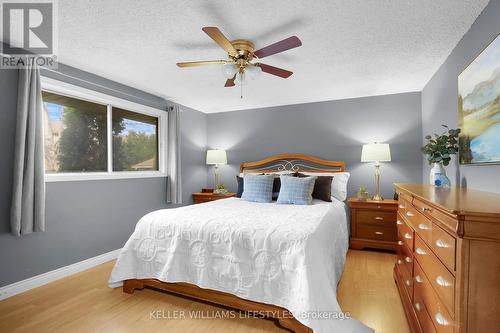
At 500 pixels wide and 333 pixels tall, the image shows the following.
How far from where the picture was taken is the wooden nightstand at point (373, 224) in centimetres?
338

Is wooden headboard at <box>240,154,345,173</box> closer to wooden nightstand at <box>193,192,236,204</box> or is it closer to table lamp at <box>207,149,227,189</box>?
table lamp at <box>207,149,227,189</box>

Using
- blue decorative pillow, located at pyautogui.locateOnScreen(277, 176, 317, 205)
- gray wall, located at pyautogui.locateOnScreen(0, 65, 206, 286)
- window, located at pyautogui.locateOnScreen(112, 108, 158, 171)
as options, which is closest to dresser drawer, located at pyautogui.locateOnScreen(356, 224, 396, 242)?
blue decorative pillow, located at pyautogui.locateOnScreen(277, 176, 317, 205)

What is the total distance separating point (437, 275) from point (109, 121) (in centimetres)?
376

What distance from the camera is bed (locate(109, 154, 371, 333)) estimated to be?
5.46 feet

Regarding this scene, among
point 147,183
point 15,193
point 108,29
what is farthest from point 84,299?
point 108,29

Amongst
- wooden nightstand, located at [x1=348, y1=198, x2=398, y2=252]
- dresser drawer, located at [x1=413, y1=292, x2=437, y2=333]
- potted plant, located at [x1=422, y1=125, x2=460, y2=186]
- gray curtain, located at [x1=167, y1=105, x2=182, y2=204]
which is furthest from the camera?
gray curtain, located at [x1=167, y1=105, x2=182, y2=204]

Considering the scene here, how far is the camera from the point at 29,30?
2.12 metres

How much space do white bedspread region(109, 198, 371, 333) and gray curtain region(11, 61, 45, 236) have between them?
39.5 inches

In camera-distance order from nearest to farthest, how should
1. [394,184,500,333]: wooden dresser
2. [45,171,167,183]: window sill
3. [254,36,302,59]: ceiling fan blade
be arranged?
[394,184,500,333]: wooden dresser < [254,36,302,59]: ceiling fan blade < [45,171,167,183]: window sill

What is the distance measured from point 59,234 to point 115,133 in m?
1.47

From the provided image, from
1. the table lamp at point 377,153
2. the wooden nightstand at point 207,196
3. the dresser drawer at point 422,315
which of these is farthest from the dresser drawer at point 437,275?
the wooden nightstand at point 207,196

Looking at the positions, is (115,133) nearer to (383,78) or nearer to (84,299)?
(84,299)

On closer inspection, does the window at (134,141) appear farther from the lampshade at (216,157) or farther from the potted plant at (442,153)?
the potted plant at (442,153)

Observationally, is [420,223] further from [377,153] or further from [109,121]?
[109,121]
